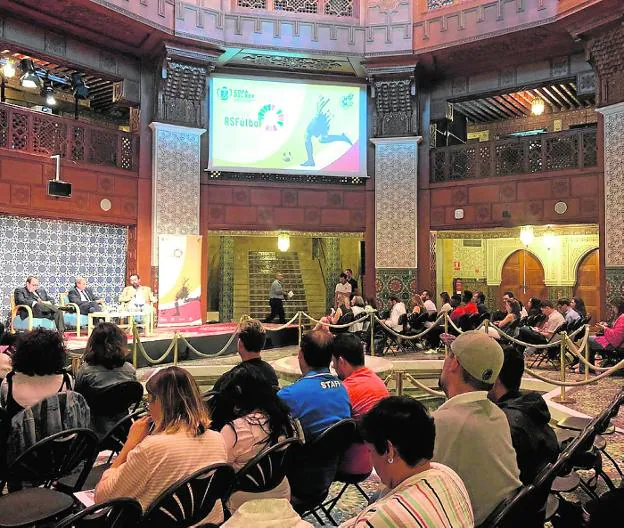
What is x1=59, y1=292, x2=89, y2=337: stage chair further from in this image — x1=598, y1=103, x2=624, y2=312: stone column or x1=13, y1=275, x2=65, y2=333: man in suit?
x1=598, y1=103, x2=624, y2=312: stone column

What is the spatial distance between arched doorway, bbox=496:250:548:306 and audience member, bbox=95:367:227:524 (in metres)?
14.3

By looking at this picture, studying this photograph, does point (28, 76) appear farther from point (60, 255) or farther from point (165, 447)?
point (165, 447)

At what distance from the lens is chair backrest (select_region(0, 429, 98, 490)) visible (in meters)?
2.64

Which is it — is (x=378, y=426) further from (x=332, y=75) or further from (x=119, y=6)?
(x=332, y=75)

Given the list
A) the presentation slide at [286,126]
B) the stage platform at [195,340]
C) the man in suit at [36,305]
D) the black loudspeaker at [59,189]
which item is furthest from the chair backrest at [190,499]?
the presentation slide at [286,126]

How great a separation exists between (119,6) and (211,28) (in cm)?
204

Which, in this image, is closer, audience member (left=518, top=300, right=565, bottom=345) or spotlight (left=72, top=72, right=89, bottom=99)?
audience member (left=518, top=300, right=565, bottom=345)

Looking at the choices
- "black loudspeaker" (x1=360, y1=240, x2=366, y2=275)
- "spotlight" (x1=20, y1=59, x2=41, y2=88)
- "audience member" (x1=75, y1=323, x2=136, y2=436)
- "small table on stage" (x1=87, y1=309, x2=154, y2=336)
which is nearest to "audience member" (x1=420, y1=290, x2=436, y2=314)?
"black loudspeaker" (x1=360, y1=240, x2=366, y2=275)

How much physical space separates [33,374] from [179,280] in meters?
9.23

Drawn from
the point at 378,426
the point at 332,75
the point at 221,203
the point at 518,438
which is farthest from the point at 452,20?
the point at 378,426

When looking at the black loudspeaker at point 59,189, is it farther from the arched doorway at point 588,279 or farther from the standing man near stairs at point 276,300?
the arched doorway at point 588,279

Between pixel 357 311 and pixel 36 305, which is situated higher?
pixel 36 305

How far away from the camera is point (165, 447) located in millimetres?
2209

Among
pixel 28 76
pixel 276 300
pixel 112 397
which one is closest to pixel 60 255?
pixel 28 76
